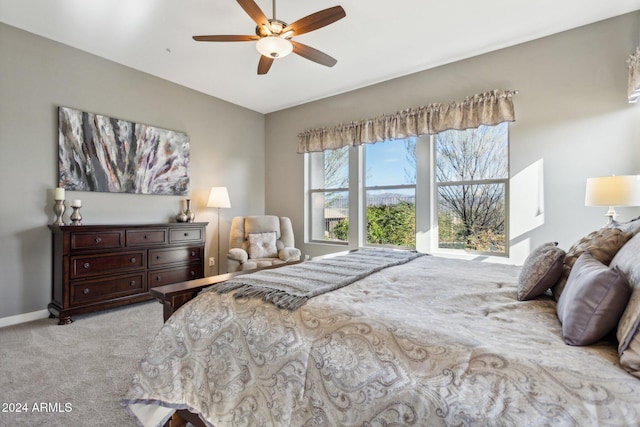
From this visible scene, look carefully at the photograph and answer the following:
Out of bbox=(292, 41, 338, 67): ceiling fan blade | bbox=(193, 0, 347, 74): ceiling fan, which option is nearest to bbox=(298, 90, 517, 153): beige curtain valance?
bbox=(292, 41, 338, 67): ceiling fan blade

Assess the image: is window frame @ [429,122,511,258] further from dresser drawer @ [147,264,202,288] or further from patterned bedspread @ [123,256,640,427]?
dresser drawer @ [147,264,202,288]

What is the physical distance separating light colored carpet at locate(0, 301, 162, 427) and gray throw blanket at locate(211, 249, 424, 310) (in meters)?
0.95

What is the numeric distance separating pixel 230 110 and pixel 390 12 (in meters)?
3.03

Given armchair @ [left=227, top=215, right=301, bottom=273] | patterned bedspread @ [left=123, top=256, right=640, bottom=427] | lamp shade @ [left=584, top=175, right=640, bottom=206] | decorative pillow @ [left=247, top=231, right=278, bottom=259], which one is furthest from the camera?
decorative pillow @ [left=247, top=231, right=278, bottom=259]

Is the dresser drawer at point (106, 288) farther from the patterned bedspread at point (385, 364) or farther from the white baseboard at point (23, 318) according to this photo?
the patterned bedspread at point (385, 364)

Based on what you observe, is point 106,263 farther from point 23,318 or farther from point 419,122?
point 419,122

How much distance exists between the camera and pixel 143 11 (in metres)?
2.63

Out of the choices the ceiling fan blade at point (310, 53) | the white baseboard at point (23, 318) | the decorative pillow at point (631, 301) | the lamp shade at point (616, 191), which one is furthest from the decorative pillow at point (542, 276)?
the white baseboard at point (23, 318)

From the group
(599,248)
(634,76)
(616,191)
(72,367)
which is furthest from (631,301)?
(72,367)

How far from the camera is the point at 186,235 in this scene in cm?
387

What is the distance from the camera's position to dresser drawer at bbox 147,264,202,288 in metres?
3.54

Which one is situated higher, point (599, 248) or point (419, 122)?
point (419, 122)

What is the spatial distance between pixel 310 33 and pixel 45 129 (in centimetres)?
290

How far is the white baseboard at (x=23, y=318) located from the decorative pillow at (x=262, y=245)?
2228 millimetres
